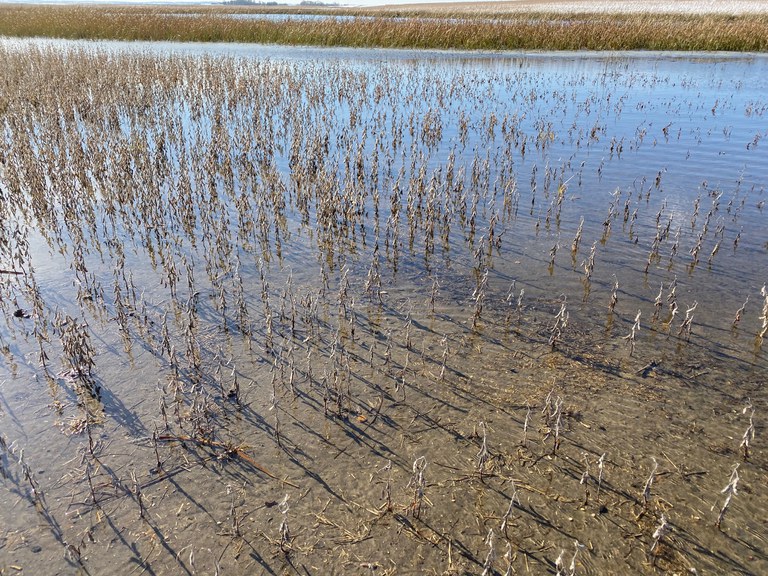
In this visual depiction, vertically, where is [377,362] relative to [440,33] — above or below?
below

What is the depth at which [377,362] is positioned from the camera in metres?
6.05

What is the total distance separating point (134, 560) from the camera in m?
3.88

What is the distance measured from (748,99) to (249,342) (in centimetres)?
2098

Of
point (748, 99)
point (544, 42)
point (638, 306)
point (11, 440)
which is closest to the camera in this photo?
point (11, 440)

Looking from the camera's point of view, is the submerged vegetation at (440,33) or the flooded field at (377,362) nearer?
the flooded field at (377,362)

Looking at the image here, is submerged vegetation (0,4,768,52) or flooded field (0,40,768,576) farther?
submerged vegetation (0,4,768,52)

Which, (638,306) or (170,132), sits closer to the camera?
(638,306)

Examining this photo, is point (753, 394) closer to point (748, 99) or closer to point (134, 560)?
point (134, 560)

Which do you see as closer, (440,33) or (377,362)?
(377,362)

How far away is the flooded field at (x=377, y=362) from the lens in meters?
4.09

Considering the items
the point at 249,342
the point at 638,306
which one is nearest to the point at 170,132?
the point at 249,342

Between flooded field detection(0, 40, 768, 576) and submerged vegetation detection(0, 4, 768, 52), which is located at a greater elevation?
submerged vegetation detection(0, 4, 768, 52)

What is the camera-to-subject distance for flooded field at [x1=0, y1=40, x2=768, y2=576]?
409 centimetres

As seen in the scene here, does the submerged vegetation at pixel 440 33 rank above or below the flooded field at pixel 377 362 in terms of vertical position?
above
